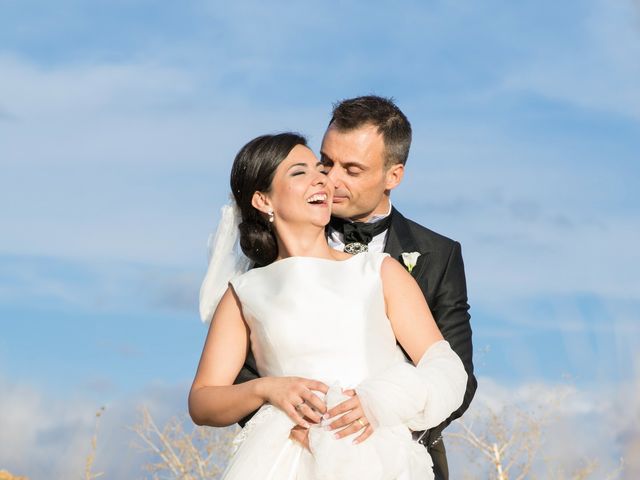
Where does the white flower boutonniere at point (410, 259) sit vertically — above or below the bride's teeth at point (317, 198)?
below

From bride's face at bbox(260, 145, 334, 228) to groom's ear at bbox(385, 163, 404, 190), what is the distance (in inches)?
49.0

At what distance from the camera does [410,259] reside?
6438 mm

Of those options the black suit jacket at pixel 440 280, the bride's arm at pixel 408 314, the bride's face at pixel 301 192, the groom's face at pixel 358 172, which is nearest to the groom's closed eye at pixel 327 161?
the groom's face at pixel 358 172

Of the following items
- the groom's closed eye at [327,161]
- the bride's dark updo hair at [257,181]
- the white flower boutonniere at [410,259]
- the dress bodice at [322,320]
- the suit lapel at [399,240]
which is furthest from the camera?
the groom's closed eye at [327,161]

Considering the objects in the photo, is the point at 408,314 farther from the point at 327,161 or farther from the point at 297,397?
the point at 327,161

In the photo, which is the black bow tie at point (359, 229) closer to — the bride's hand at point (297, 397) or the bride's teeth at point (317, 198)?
the bride's teeth at point (317, 198)

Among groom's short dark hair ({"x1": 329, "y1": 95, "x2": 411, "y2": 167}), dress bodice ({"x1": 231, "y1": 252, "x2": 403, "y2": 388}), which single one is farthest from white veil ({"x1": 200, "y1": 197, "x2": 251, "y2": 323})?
groom's short dark hair ({"x1": 329, "y1": 95, "x2": 411, "y2": 167})

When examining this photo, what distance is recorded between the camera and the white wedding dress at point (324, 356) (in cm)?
538

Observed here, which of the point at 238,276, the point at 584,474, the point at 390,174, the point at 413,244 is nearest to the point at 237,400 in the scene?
the point at 238,276

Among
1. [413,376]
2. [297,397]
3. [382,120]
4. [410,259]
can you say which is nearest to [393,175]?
[382,120]

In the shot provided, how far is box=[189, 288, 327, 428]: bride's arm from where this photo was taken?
5379mm

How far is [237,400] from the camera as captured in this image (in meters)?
5.52

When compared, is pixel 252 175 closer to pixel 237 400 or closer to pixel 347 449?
pixel 237 400

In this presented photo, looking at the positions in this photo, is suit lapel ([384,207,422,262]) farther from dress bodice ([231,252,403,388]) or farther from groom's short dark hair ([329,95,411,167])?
dress bodice ([231,252,403,388])
